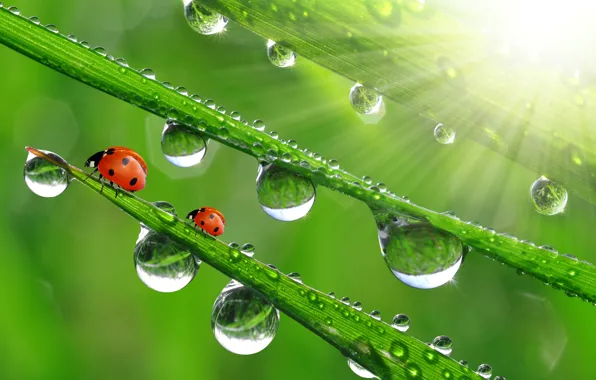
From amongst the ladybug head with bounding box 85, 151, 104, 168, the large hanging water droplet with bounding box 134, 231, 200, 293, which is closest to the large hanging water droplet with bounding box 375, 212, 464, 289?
the large hanging water droplet with bounding box 134, 231, 200, 293

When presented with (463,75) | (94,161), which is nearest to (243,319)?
(463,75)

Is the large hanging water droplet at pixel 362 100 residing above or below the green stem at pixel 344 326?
above

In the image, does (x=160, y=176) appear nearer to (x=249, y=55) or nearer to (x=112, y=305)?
(x=112, y=305)

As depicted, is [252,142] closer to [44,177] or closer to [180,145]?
[180,145]

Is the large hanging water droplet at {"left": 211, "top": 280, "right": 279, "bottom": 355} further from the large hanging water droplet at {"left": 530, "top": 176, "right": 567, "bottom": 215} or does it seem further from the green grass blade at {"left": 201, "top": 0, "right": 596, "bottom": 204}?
the large hanging water droplet at {"left": 530, "top": 176, "right": 567, "bottom": 215}

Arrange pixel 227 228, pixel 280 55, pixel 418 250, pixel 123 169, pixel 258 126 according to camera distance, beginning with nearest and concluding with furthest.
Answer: pixel 418 250
pixel 258 126
pixel 280 55
pixel 123 169
pixel 227 228

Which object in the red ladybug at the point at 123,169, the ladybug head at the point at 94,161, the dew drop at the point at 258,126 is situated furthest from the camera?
the ladybug head at the point at 94,161

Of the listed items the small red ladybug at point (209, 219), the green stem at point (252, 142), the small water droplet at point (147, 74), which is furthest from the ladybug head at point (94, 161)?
the green stem at point (252, 142)

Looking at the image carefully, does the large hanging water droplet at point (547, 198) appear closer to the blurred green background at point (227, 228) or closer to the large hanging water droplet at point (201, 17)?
the large hanging water droplet at point (201, 17)
